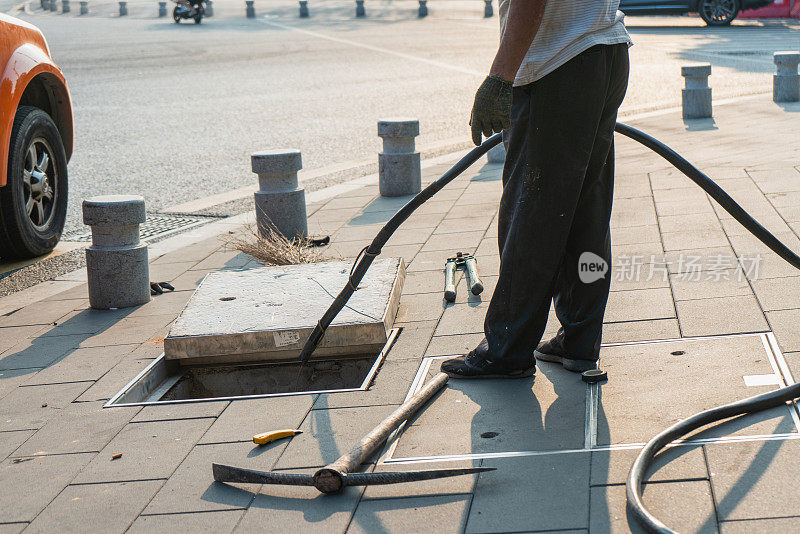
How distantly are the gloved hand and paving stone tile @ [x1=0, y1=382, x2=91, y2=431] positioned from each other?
200 centimetres

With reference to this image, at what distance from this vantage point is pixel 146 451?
3.28 metres

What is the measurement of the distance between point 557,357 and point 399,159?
4244mm

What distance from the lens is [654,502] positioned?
2.54 m

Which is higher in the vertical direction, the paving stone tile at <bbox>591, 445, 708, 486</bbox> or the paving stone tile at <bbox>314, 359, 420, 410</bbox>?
the paving stone tile at <bbox>591, 445, 708, 486</bbox>

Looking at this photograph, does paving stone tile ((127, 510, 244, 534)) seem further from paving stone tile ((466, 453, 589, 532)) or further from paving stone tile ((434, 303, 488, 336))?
paving stone tile ((434, 303, 488, 336))

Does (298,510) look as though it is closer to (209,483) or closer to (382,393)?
(209,483)

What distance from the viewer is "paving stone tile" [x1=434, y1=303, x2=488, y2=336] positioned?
14.1 ft

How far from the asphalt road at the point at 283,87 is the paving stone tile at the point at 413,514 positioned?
585 cm

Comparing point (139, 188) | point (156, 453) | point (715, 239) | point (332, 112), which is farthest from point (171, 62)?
point (156, 453)

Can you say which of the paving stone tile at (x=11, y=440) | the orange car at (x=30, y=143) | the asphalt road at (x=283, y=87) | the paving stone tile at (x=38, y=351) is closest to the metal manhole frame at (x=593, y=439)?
the paving stone tile at (x=11, y=440)

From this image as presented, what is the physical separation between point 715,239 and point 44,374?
3624 mm

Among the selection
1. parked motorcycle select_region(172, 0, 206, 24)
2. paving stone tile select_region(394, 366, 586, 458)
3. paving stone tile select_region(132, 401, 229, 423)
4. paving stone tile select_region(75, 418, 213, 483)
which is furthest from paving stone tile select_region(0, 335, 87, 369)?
parked motorcycle select_region(172, 0, 206, 24)

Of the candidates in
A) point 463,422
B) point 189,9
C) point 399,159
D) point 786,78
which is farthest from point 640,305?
point 189,9

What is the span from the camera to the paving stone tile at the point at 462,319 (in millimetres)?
4305
